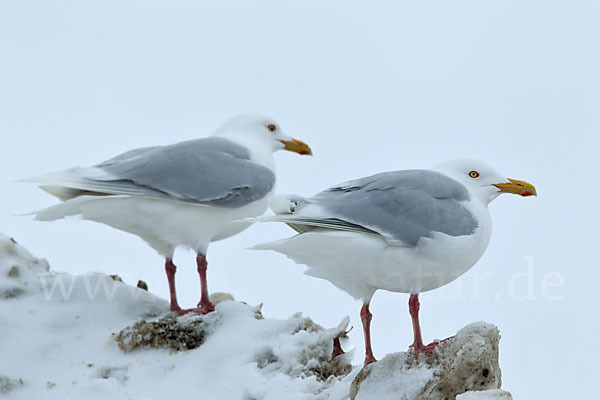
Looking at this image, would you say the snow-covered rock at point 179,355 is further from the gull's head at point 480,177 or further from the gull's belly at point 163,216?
the gull's head at point 480,177

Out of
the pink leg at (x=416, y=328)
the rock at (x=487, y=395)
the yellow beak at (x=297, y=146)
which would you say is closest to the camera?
the rock at (x=487, y=395)

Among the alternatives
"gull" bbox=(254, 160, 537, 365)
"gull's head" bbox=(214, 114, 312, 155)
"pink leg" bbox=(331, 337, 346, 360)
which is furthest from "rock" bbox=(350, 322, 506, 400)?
"gull's head" bbox=(214, 114, 312, 155)

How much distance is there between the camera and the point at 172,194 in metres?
8.16

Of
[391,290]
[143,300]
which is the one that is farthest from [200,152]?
[391,290]

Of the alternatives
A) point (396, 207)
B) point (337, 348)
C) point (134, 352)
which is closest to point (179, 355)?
point (134, 352)

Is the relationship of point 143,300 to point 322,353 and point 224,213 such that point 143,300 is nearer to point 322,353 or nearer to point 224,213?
point 224,213

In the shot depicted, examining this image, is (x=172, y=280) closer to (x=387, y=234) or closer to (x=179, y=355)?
(x=179, y=355)

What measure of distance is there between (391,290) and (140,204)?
106 inches

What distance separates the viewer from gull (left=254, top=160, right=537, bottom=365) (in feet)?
21.1

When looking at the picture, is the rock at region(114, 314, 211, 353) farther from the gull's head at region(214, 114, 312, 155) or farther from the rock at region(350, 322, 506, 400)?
the gull's head at region(214, 114, 312, 155)

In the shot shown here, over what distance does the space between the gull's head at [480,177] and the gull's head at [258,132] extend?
271cm

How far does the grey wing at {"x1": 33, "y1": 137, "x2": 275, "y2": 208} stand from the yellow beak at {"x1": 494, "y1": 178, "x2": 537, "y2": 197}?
238 cm

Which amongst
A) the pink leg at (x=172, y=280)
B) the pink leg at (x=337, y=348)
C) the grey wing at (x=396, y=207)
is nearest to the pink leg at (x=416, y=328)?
the grey wing at (x=396, y=207)

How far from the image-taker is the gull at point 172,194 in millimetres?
8148
